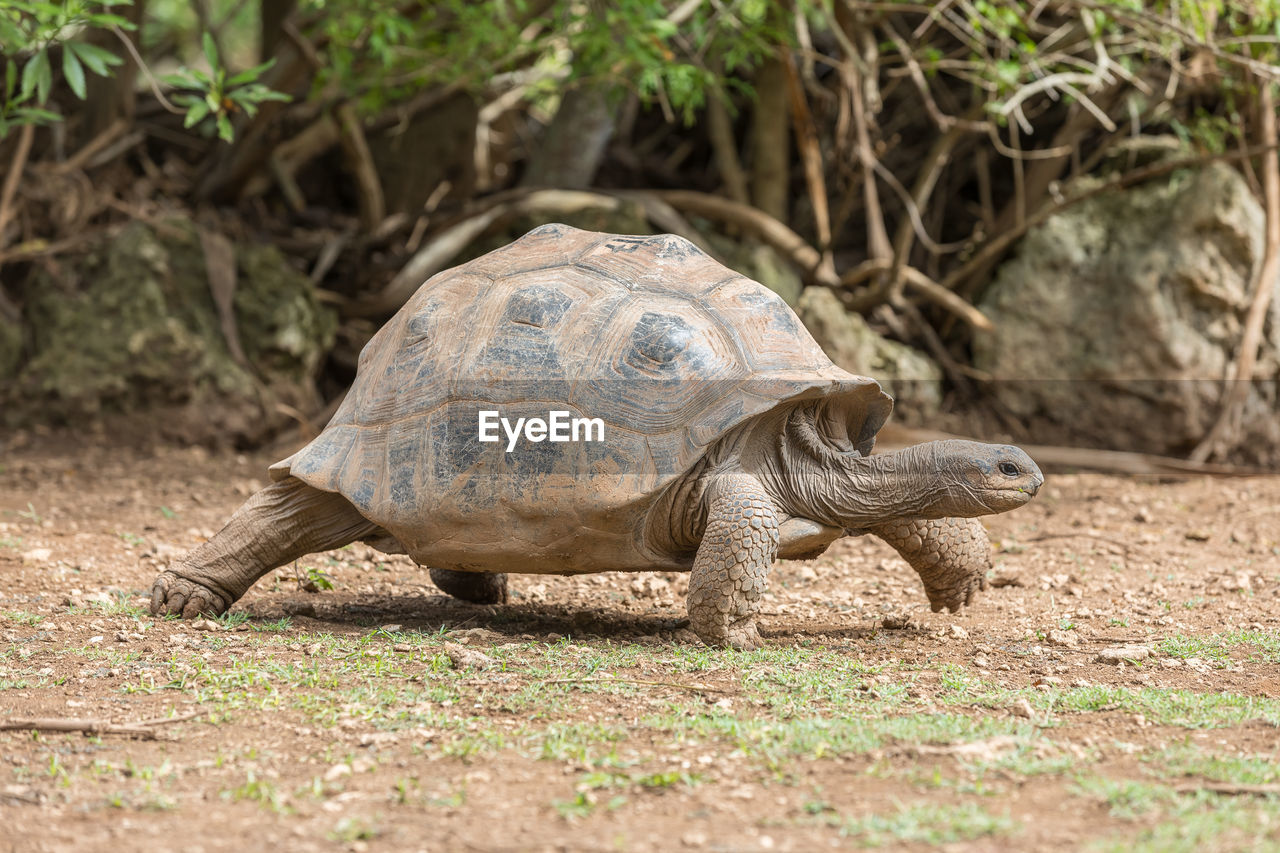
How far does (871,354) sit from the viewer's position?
9109 millimetres

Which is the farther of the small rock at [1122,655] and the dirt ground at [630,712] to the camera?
the small rock at [1122,655]

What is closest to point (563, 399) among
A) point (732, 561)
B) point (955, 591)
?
point (732, 561)

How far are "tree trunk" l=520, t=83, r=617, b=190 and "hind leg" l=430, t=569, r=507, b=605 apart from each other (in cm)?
504

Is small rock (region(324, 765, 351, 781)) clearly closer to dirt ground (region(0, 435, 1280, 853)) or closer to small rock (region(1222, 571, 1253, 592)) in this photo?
dirt ground (region(0, 435, 1280, 853))

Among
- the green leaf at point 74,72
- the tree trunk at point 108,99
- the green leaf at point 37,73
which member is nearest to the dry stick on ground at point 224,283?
the tree trunk at point 108,99

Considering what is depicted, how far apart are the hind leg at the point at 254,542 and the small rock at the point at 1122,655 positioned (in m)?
2.58

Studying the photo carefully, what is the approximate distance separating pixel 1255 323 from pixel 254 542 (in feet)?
23.1

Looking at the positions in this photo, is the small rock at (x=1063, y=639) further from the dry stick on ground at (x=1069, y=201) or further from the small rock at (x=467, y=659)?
the dry stick on ground at (x=1069, y=201)

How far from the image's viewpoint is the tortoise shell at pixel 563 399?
4.13 metres

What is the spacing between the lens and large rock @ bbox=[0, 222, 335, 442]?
336 inches

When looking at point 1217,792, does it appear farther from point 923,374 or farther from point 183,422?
point 183,422

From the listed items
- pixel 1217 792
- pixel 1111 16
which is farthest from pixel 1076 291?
pixel 1217 792

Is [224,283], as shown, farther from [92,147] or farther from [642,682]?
[642,682]

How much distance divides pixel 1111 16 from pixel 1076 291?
2387mm
